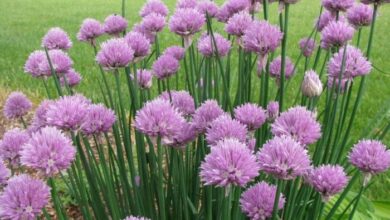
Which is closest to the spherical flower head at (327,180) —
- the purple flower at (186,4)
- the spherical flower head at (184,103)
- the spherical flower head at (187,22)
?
the spherical flower head at (184,103)

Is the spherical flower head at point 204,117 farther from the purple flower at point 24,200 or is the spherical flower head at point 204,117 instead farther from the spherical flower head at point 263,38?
the purple flower at point 24,200

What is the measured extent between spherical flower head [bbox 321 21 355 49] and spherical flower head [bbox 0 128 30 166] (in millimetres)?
878

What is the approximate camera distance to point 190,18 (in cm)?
154

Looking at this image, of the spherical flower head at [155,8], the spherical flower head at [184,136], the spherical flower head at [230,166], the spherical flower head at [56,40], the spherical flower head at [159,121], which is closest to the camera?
the spherical flower head at [230,166]

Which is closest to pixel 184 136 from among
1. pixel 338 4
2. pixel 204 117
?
pixel 204 117

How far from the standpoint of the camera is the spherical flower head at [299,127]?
3.47 feet

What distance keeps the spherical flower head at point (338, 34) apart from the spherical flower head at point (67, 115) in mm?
726

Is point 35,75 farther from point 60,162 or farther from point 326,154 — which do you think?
point 326,154

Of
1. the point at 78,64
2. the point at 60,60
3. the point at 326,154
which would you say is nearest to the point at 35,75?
the point at 60,60

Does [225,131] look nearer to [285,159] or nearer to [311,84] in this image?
[285,159]

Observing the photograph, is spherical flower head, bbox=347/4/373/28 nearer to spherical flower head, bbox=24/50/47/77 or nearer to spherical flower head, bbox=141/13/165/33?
spherical flower head, bbox=141/13/165/33

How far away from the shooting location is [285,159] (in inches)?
35.9

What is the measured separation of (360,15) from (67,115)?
102 centimetres

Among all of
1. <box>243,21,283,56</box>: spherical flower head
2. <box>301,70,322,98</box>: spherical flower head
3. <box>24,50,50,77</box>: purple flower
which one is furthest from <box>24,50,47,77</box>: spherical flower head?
<box>301,70,322,98</box>: spherical flower head
